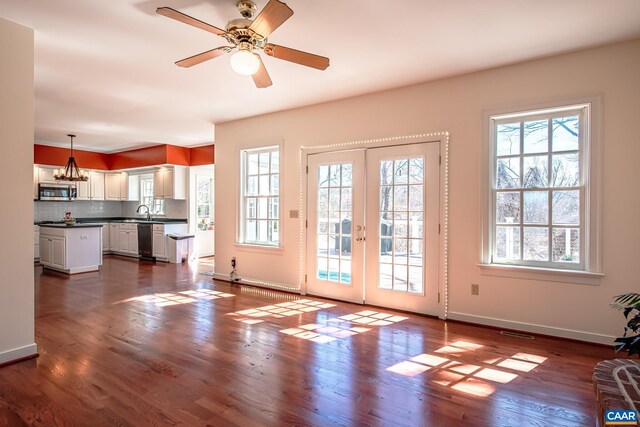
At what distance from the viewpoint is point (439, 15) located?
2805mm

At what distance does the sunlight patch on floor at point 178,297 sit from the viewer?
479 centimetres

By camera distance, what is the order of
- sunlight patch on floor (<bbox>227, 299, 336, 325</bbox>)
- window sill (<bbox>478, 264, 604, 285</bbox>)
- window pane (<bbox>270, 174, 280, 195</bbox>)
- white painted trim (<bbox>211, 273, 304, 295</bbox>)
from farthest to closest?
1. window pane (<bbox>270, 174, 280, 195</bbox>)
2. white painted trim (<bbox>211, 273, 304, 295</bbox>)
3. sunlight patch on floor (<bbox>227, 299, 336, 325</bbox>)
4. window sill (<bbox>478, 264, 604, 285</bbox>)

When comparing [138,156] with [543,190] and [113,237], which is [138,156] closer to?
[113,237]

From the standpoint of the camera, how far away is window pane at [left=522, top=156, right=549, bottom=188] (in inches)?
143

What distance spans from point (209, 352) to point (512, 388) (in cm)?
233

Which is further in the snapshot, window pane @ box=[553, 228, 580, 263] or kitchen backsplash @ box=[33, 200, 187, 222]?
kitchen backsplash @ box=[33, 200, 187, 222]

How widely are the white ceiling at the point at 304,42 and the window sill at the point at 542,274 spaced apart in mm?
2065

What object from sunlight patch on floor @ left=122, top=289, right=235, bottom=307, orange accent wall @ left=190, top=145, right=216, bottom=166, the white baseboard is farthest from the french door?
orange accent wall @ left=190, top=145, right=216, bottom=166

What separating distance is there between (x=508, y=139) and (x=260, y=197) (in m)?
3.56

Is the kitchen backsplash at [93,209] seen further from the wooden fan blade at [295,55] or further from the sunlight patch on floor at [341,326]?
the wooden fan blade at [295,55]

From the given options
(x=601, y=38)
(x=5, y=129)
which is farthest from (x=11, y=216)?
(x=601, y=38)

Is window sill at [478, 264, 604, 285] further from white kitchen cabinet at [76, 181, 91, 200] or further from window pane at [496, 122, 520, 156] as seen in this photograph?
white kitchen cabinet at [76, 181, 91, 200]

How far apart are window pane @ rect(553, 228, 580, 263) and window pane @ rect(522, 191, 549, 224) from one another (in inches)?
6.6

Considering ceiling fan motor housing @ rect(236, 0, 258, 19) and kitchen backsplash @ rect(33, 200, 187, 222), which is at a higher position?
ceiling fan motor housing @ rect(236, 0, 258, 19)
